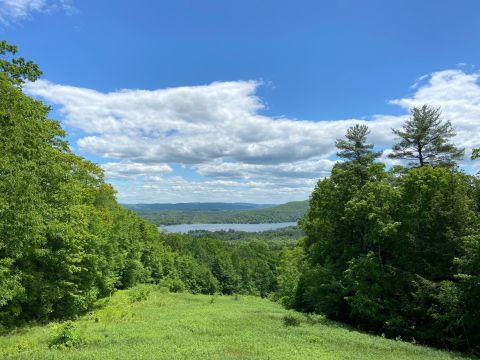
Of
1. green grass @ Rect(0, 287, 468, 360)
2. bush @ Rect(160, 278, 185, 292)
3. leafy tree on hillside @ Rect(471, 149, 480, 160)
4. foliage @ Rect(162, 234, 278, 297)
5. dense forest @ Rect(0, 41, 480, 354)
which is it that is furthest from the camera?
foliage @ Rect(162, 234, 278, 297)

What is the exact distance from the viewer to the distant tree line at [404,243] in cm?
2186

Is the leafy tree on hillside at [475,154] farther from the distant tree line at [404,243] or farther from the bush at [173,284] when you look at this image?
the bush at [173,284]

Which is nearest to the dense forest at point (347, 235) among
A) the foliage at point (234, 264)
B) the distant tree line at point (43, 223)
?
the distant tree line at point (43, 223)

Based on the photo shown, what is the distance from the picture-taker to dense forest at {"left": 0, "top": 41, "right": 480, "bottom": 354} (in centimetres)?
1683

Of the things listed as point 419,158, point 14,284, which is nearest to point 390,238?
point 419,158

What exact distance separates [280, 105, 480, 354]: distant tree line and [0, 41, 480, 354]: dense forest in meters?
0.08

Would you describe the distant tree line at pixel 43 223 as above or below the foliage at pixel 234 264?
above

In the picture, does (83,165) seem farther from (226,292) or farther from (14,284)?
(226,292)

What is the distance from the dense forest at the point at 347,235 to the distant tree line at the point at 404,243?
3.3 inches

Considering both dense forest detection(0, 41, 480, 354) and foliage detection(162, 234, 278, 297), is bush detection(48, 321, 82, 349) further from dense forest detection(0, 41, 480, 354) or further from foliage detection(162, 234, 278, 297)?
foliage detection(162, 234, 278, 297)

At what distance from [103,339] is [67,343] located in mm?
1766

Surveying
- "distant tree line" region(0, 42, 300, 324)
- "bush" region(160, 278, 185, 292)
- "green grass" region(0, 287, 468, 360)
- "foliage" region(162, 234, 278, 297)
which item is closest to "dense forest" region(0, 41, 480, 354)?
"distant tree line" region(0, 42, 300, 324)

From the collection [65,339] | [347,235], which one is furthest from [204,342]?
[347,235]

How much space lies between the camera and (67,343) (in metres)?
17.0
